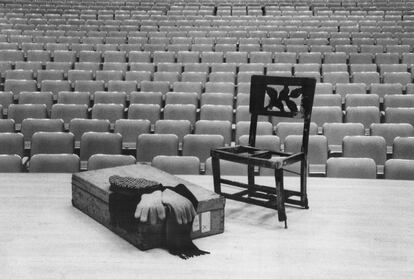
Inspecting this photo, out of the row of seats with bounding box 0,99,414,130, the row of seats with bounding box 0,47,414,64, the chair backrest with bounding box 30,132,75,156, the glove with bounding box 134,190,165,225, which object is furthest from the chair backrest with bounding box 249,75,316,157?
the row of seats with bounding box 0,47,414,64

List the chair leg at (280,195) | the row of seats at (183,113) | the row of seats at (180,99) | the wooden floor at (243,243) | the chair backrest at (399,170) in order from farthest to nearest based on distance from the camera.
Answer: the row of seats at (180,99) → the row of seats at (183,113) → the chair backrest at (399,170) → the chair leg at (280,195) → the wooden floor at (243,243)

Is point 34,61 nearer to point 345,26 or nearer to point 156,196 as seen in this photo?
point 345,26

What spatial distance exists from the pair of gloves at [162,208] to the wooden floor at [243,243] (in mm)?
44

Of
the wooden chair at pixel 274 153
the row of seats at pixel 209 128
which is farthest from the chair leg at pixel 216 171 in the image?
the row of seats at pixel 209 128

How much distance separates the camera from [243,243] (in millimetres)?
643

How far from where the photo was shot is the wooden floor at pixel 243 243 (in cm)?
57

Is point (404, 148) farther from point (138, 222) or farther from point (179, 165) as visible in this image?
point (138, 222)

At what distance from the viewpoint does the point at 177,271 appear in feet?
1.85

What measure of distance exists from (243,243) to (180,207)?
9 cm

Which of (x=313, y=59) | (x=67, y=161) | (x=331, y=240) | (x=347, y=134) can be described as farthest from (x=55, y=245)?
(x=313, y=59)

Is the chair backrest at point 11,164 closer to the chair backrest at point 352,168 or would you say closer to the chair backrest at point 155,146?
the chair backrest at point 155,146

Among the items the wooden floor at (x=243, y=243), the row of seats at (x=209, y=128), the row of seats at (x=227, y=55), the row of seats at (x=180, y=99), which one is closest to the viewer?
the wooden floor at (x=243, y=243)

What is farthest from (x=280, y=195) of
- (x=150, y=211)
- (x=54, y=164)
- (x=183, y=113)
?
(x=183, y=113)

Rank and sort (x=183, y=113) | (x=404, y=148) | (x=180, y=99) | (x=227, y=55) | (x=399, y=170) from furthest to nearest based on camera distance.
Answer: (x=227, y=55)
(x=180, y=99)
(x=183, y=113)
(x=404, y=148)
(x=399, y=170)
